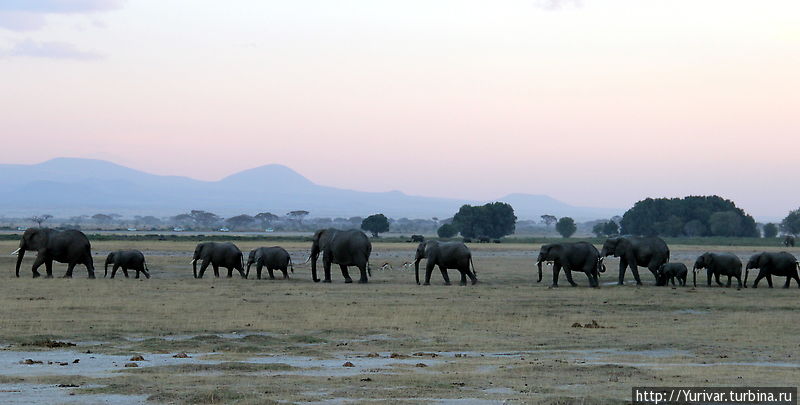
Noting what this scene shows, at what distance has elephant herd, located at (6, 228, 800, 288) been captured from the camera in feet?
153

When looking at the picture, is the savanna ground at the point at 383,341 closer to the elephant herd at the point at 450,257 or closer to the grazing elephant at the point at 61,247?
the elephant herd at the point at 450,257

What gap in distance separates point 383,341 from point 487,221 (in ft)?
487

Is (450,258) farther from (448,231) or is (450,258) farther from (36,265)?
(448,231)

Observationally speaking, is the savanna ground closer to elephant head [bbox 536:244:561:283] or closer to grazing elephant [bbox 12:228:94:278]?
→ elephant head [bbox 536:244:561:283]

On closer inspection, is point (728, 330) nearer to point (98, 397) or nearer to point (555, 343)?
point (555, 343)

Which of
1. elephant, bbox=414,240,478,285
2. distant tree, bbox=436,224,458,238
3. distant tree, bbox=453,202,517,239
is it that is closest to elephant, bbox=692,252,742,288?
elephant, bbox=414,240,478,285

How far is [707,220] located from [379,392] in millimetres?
170608

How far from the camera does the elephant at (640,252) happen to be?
159 feet

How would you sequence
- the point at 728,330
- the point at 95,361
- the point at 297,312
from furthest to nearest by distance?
1. the point at 297,312
2. the point at 728,330
3. the point at 95,361

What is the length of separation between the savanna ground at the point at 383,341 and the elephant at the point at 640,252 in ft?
12.6

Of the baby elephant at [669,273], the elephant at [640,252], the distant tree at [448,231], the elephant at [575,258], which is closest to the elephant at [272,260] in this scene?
the elephant at [575,258]

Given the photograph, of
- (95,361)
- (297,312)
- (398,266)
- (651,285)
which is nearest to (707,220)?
(398,266)

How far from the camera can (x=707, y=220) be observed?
182250 mm

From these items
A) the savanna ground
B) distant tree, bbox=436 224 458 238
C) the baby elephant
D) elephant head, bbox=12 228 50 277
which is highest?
distant tree, bbox=436 224 458 238
